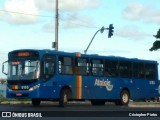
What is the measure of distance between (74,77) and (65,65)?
3.31ft

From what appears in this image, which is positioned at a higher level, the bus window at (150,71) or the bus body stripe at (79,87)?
the bus window at (150,71)

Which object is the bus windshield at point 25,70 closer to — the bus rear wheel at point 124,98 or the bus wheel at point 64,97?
the bus wheel at point 64,97

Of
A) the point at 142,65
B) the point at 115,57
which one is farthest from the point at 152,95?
the point at 115,57

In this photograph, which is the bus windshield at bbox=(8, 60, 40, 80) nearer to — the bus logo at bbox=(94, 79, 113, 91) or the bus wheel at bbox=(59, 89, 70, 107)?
the bus wheel at bbox=(59, 89, 70, 107)

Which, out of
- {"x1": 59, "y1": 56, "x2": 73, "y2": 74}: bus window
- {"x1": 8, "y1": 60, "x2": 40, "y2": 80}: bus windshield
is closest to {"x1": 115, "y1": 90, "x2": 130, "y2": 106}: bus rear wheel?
{"x1": 59, "y1": 56, "x2": 73, "y2": 74}: bus window

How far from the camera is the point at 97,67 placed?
107 feet

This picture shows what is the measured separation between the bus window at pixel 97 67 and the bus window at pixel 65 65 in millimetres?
1994

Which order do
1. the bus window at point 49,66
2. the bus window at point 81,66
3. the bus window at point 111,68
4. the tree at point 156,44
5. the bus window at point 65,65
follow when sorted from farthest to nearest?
the tree at point 156,44 → the bus window at point 111,68 → the bus window at point 81,66 → the bus window at point 65,65 → the bus window at point 49,66

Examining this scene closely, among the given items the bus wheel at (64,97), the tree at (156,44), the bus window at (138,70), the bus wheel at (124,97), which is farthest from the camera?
the tree at (156,44)

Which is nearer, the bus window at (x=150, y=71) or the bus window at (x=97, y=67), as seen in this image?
the bus window at (x=97, y=67)

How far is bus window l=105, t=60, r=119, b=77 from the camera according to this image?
33.2 meters

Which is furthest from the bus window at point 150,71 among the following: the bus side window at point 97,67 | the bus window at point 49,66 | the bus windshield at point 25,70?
the bus windshield at point 25,70

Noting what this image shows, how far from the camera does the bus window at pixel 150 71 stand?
3672 cm

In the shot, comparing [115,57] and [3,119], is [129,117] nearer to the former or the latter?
[3,119]
